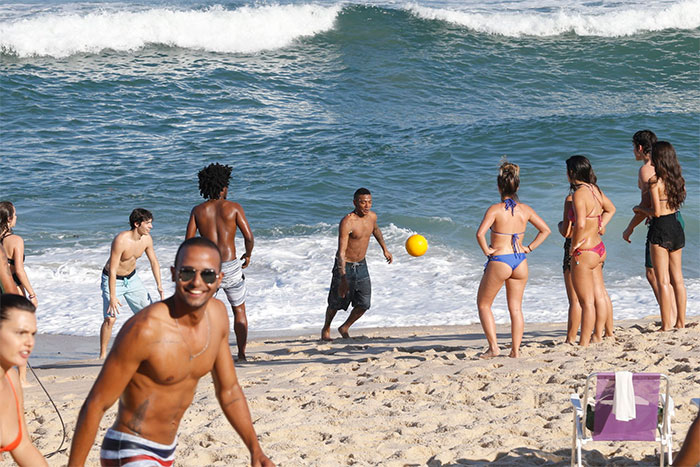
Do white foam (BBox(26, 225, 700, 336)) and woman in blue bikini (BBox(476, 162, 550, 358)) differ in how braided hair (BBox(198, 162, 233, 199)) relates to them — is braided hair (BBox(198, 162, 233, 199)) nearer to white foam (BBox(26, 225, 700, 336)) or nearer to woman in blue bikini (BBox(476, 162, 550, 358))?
woman in blue bikini (BBox(476, 162, 550, 358))

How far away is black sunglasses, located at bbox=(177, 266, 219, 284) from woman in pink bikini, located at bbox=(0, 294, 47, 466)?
62 cm

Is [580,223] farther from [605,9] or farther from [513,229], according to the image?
[605,9]

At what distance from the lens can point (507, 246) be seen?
6.98 m

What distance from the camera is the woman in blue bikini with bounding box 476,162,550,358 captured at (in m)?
6.92

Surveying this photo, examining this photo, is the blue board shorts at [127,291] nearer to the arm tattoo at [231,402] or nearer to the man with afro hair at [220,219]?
the man with afro hair at [220,219]

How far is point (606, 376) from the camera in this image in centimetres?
448

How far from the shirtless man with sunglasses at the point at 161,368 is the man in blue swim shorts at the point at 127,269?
4552 millimetres

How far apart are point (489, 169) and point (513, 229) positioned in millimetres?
10164

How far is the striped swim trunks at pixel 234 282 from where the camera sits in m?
7.39

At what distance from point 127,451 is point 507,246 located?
14.7ft

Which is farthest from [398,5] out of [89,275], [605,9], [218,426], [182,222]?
[218,426]

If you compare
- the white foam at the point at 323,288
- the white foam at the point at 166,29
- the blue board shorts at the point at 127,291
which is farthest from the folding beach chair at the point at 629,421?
the white foam at the point at 166,29

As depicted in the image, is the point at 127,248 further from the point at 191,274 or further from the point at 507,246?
the point at 191,274

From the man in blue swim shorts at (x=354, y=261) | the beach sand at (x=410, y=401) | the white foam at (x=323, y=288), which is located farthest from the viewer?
the white foam at (x=323, y=288)
